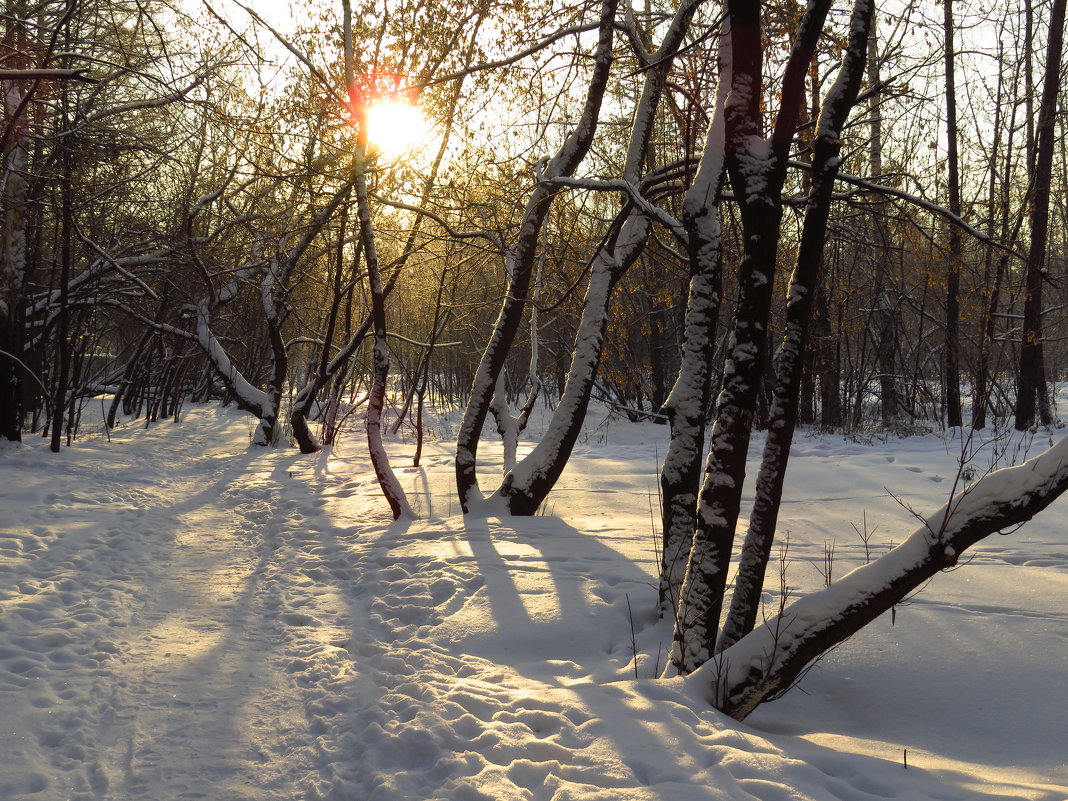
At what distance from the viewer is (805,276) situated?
3.37 metres

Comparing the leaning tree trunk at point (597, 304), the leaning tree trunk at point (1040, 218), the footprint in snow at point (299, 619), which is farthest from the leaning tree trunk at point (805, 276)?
the leaning tree trunk at point (1040, 218)

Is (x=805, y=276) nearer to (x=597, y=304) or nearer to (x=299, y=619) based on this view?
(x=597, y=304)

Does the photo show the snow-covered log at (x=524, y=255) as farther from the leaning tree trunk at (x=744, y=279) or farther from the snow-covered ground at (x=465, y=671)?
the leaning tree trunk at (x=744, y=279)

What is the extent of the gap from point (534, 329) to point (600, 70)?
3.50m

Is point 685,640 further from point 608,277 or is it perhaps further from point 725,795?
point 608,277

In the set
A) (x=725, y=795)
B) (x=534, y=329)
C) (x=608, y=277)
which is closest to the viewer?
(x=725, y=795)

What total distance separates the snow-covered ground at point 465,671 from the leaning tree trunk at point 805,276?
0.98m

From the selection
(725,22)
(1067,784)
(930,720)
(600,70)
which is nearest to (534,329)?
(600,70)

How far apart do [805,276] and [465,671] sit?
269 centimetres

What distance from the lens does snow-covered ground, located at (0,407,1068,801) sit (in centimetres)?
288

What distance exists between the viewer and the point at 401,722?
338cm

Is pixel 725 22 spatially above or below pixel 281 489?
above

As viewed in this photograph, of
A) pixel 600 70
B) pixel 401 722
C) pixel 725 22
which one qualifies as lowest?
pixel 401 722

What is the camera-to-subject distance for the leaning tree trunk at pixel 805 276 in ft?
10.9
